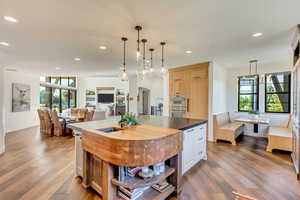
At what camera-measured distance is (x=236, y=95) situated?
5766 mm

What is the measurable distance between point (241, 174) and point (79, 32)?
404 cm

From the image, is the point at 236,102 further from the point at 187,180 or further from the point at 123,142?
the point at 123,142

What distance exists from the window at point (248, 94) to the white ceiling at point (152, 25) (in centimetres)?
185

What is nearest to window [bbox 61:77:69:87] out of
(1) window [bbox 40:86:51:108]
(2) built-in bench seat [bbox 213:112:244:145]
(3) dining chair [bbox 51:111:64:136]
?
(1) window [bbox 40:86:51:108]

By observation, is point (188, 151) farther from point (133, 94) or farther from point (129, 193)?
point (133, 94)

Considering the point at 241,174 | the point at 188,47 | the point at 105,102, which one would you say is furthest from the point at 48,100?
the point at 241,174

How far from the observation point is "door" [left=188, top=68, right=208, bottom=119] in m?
4.84

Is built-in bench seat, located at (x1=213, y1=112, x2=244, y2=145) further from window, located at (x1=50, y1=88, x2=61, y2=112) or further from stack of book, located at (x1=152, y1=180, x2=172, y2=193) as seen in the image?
window, located at (x1=50, y1=88, x2=61, y2=112)

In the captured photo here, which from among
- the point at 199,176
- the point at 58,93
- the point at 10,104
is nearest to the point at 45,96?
the point at 58,93

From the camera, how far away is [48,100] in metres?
7.90

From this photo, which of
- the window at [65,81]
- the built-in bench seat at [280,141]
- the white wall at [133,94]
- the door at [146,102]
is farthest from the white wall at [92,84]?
the built-in bench seat at [280,141]

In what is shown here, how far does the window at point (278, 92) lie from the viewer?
4898 mm

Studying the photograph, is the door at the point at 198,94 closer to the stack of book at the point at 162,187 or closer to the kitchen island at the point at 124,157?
the kitchen island at the point at 124,157

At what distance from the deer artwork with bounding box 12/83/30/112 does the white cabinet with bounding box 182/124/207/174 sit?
23.6 feet
